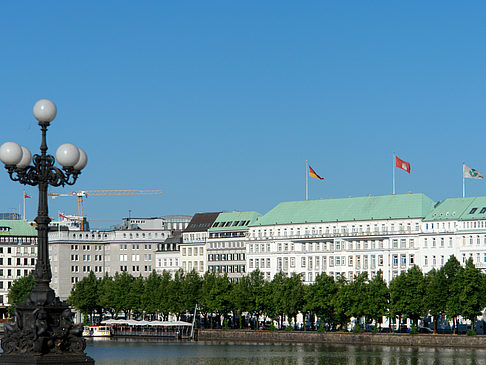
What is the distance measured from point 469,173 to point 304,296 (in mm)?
28976

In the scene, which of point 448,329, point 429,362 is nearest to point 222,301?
point 448,329

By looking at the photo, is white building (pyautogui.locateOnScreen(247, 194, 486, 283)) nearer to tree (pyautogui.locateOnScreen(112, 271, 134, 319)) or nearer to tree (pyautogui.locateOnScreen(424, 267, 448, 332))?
tree (pyautogui.locateOnScreen(112, 271, 134, 319))

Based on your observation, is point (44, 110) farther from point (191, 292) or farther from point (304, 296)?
point (191, 292)

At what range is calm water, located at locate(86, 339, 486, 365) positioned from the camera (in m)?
113

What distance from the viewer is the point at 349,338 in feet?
459

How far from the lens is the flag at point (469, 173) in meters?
157

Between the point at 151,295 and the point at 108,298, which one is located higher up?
A: the point at 151,295

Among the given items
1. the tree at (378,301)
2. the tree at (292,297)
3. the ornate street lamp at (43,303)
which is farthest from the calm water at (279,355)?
the ornate street lamp at (43,303)

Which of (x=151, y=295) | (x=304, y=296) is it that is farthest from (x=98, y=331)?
(x=304, y=296)

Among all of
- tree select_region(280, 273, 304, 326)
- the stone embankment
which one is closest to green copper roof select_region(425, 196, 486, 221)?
tree select_region(280, 273, 304, 326)

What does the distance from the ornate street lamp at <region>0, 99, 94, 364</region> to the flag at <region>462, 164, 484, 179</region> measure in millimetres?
129402

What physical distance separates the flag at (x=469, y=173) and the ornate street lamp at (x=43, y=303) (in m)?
129

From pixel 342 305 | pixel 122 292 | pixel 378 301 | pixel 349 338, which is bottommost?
pixel 349 338

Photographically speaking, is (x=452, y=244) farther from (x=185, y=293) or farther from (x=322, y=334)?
(x=185, y=293)
